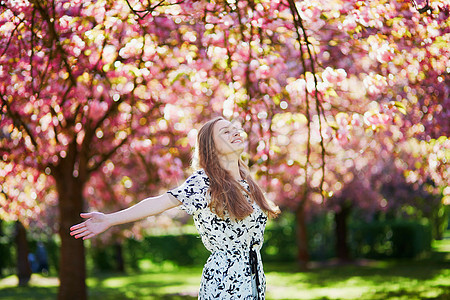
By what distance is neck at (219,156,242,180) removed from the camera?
4125 mm

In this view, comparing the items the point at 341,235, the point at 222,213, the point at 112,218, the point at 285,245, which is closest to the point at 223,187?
the point at 222,213

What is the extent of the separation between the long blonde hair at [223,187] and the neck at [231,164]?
3 cm

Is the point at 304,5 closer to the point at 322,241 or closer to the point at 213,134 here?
the point at 213,134

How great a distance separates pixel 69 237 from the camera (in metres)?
10.3

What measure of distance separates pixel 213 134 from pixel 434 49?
3.76 m

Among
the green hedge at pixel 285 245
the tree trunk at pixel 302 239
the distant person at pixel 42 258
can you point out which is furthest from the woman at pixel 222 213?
the green hedge at pixel 285 245

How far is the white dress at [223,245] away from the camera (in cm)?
393

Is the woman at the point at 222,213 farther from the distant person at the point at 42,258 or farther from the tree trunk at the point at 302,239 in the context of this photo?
the distant person at the point at 42,258

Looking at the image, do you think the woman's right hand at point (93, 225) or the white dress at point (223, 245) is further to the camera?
the white dress at point (223, 245)

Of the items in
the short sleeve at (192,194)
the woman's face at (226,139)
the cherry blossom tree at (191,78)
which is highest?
the cherry blossom tree at (191,78)

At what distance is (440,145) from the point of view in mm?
7559

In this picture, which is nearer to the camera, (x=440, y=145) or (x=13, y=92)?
(x=13, y=92)

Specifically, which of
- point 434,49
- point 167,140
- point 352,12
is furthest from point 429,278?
point 352,12

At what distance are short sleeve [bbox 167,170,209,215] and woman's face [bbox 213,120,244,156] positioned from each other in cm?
27
